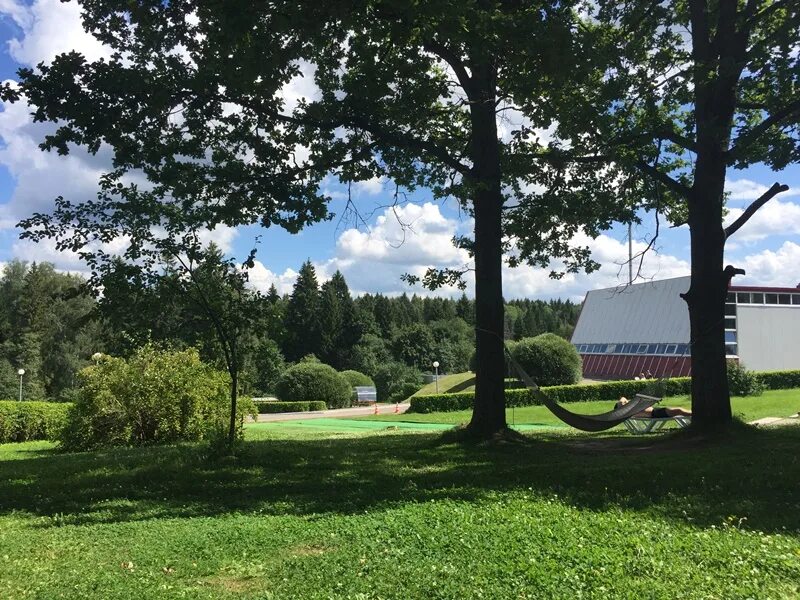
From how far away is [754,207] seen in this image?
11.6 metres

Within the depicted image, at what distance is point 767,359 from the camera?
43.8 meters

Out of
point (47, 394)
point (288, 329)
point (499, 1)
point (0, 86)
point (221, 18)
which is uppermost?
point (499, 1)

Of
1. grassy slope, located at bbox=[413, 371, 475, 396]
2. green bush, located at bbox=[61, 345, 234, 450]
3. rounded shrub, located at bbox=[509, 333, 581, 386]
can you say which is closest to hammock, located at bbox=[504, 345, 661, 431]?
green bush, located at bbox=[61, 345, 234, 450]

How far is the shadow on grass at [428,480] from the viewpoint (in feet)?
20.8

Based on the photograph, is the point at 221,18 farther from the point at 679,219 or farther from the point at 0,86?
the point at 679,219

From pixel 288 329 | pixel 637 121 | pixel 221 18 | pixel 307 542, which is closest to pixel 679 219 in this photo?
pixel 637 121

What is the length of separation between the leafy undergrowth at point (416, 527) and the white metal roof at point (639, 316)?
37.4m

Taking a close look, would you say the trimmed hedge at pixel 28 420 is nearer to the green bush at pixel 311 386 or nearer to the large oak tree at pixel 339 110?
the large oak tree at pixel 339 110

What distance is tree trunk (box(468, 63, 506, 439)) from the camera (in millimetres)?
11258

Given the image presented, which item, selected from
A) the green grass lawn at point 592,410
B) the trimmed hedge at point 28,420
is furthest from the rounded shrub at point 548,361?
the trimmed hedge at point 28,420

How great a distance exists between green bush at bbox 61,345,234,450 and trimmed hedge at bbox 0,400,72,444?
17.6ft

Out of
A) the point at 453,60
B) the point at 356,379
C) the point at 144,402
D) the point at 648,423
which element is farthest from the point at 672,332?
the point at 144,402

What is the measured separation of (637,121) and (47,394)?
181 feet

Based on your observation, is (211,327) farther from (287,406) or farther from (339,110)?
(287,406)
